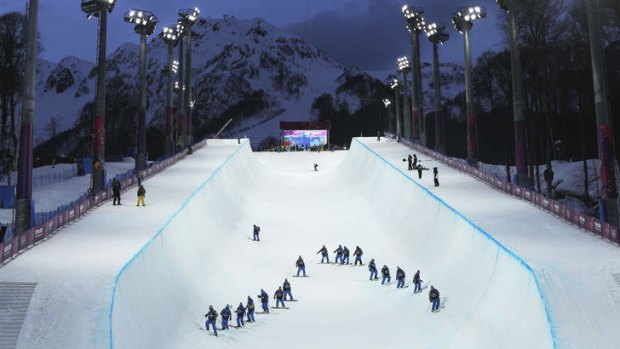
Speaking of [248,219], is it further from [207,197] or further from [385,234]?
[385,234]

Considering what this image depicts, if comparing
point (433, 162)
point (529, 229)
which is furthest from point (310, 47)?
point (529, 229)

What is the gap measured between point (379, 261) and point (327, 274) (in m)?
3.11

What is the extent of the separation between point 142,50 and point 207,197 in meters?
14.6

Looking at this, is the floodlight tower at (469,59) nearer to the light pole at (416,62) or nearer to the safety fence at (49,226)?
→ the light pole at (416,62)

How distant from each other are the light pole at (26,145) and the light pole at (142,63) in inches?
742

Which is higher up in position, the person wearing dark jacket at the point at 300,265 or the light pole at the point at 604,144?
the light pole at the point at 604,144

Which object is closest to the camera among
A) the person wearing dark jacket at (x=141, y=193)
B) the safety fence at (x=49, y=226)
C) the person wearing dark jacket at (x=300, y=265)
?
the safety fence at (x=49, y=226)

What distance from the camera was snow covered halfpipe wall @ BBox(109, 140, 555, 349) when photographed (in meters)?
16.2

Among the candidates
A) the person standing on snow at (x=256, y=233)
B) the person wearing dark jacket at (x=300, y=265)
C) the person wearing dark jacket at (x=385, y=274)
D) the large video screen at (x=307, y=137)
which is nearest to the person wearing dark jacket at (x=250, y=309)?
the person wearing dark jacket at (x=300, y=265)

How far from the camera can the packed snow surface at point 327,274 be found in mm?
15070

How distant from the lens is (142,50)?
42156 millimetres

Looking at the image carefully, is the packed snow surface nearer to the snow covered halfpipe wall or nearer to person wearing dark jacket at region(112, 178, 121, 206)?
the snow covered halfpipe wall

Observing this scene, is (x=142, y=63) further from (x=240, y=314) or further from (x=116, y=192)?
(x=240, y=314)

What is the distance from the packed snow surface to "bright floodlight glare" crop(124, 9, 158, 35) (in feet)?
43.9
